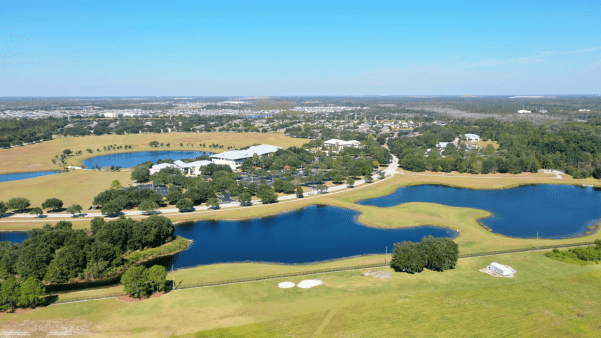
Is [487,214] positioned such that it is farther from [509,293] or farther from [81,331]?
[81,331]

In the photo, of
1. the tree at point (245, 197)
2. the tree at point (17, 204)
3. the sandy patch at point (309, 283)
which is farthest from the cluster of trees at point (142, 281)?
the tree at point (17, 204)

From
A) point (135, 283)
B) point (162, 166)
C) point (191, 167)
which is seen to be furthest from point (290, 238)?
point (162, 166)

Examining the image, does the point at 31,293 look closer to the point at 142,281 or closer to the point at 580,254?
the point at 142,281

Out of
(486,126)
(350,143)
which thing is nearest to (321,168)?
(350,143)

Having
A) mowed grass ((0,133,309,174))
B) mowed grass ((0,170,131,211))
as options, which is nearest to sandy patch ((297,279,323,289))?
mowed grass ((0,170,131,211))

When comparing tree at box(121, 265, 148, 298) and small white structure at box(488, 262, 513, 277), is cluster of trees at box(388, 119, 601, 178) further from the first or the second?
tree at box(121, 265, 148, 298)

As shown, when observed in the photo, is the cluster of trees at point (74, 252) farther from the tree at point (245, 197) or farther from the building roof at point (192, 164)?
the building roof at point (192, 164)
